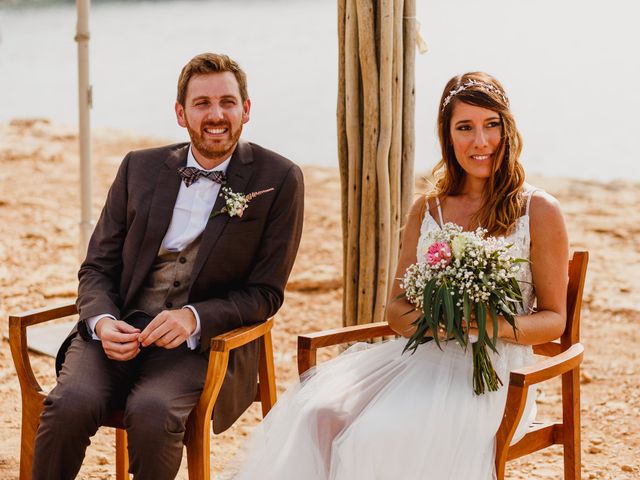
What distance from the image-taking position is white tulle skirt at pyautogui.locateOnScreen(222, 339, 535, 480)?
9.26ft

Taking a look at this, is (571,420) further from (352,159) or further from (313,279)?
(313,279)

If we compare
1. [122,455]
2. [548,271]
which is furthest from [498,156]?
[122,455]

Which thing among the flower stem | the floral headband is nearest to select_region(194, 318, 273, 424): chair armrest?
the flower stem

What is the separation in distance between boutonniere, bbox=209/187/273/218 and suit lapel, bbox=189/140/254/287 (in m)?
0.02

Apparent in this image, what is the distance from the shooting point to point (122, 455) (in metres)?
3.66

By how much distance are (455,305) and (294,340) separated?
3.10 m

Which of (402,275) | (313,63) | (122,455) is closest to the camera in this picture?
(402,275)

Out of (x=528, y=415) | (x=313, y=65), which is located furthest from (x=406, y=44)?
(x=313, y=65)

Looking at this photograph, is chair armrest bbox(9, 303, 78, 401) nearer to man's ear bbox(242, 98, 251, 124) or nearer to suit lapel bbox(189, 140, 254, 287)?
suit lapel bbox(189, 140, 254, 287)

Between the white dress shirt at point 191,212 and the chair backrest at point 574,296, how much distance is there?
1.35 metres

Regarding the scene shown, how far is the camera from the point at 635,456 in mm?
4230

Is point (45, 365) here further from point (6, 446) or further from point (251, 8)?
point (251, 8)

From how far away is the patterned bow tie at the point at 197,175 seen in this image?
3486 mm

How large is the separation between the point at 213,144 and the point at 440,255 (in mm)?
1043
